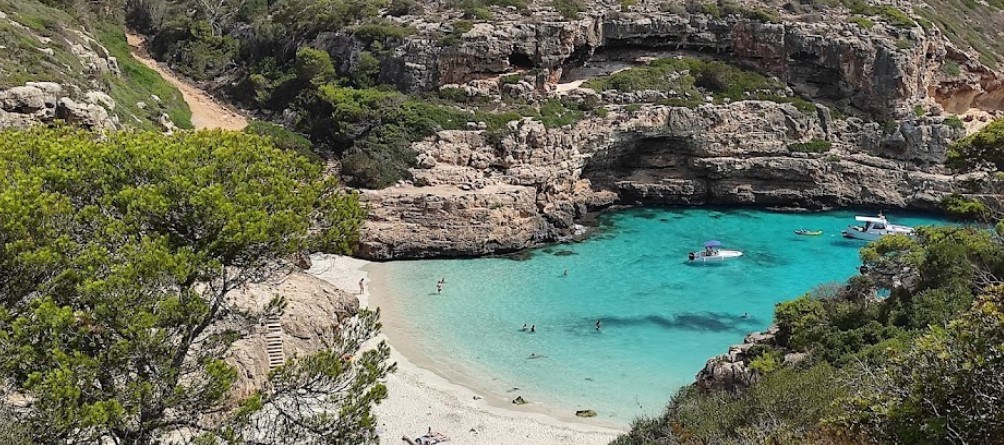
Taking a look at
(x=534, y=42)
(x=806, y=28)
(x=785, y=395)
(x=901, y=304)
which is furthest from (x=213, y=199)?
(x=806, y=28)

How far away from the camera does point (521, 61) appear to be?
45.2m

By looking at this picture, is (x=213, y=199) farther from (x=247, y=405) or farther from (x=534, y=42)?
(x=534, y=42)

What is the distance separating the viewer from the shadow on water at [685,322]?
88.4 feet

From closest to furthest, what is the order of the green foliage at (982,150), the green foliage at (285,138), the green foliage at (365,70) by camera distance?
the green foliage at (982,150)
the green foliage at (285,138)
the green foliage at (365,70)

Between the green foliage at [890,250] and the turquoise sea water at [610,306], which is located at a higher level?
the green foliage at [890,250]

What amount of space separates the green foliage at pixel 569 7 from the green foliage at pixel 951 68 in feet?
85.0

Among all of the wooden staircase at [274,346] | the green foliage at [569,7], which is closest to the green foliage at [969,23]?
the green foliage at [569,7]

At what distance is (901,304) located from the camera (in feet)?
52.1

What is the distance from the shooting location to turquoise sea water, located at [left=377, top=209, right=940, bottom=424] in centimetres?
2258

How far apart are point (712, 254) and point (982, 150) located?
20.2 metres

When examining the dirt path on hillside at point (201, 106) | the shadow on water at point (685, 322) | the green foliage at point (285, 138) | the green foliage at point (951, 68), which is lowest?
the shadow on water at point (685, 322)

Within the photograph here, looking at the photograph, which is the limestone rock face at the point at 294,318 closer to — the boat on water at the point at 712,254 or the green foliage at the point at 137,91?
the green foliage at the point at 137,91

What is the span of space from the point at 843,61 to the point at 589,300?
94.1ft

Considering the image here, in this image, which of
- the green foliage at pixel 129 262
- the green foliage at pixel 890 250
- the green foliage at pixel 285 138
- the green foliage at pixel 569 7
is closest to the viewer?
the green foliage at pixel 129 262
